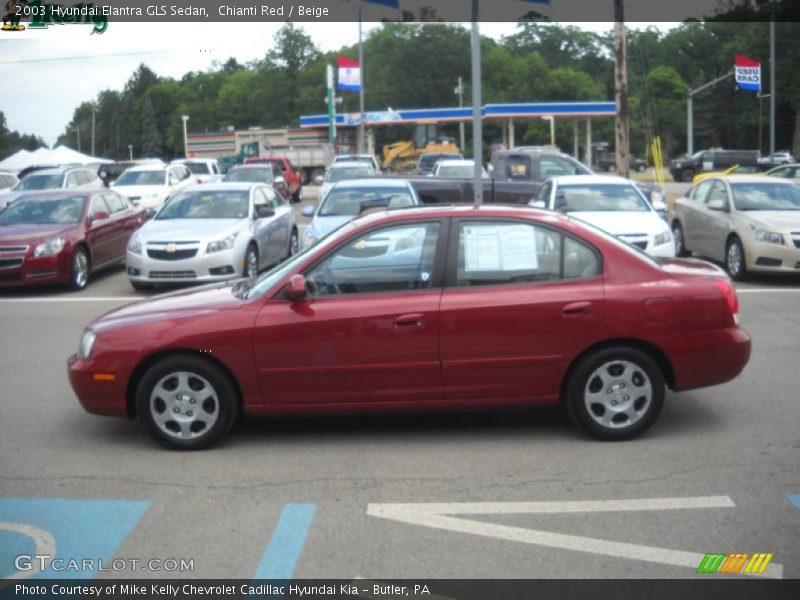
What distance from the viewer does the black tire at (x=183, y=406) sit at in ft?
21.7

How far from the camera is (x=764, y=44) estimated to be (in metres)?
65.8

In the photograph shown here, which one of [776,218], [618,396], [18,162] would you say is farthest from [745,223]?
[18,162]

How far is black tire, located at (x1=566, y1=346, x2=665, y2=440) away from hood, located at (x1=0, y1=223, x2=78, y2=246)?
10.4 metres

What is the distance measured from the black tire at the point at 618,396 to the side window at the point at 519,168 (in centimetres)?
1483

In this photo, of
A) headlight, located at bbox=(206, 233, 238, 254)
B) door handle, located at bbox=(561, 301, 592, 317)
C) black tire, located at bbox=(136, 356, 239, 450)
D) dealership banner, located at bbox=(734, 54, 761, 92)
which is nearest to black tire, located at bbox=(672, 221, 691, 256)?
headlight, located at bbox=(206, 233, 238, 254)

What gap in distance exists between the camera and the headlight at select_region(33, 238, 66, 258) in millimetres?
14554

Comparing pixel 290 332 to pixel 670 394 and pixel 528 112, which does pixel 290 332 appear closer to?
pixel 670 394

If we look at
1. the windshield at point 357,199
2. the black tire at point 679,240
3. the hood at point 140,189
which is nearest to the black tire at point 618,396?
the windshield at point 357,199

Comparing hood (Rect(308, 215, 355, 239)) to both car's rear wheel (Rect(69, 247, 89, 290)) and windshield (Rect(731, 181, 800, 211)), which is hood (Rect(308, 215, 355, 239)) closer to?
car's rear wheel (Rect(69, 247, 89, 290))

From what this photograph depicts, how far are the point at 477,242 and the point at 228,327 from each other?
69.1 inches

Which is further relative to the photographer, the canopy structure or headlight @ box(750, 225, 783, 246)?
the canopy structure

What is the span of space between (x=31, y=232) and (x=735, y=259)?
10.4 metres

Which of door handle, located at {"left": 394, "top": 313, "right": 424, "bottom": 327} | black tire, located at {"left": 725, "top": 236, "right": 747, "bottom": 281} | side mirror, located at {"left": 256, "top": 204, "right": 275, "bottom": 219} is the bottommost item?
black tire, located at {"left": 725, "top": 236, "right": 747, "bottom": 281}

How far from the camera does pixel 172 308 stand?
6.82 meters
